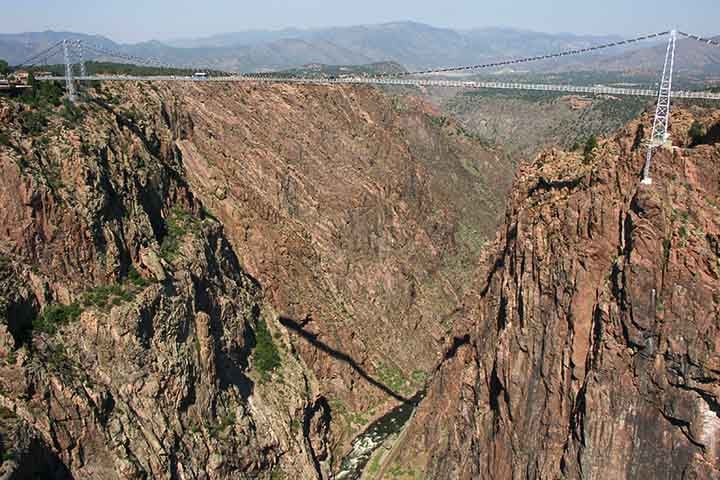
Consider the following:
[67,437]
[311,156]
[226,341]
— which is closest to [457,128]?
[311,156]

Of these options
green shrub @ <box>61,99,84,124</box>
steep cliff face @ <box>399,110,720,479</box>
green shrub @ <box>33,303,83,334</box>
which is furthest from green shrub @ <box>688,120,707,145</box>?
green shrub @ <box>61,99,84,124</box>

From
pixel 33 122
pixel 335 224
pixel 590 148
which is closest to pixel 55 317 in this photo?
pixel 33 122

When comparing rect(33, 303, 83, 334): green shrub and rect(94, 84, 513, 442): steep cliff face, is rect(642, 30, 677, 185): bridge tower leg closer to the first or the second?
rect(33, 303, 83, 334): green shrub

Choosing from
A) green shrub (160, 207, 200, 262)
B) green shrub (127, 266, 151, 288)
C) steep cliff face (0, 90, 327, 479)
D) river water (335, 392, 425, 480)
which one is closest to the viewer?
steep cliff face (0, 90, 327, 479)

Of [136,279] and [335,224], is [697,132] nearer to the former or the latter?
[136,279]

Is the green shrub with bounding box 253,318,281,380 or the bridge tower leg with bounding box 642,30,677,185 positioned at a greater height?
the bridge tower leg with bounding box 642,30,677,185

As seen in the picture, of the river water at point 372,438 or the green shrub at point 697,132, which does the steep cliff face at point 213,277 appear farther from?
the green shrub at point 697,132
